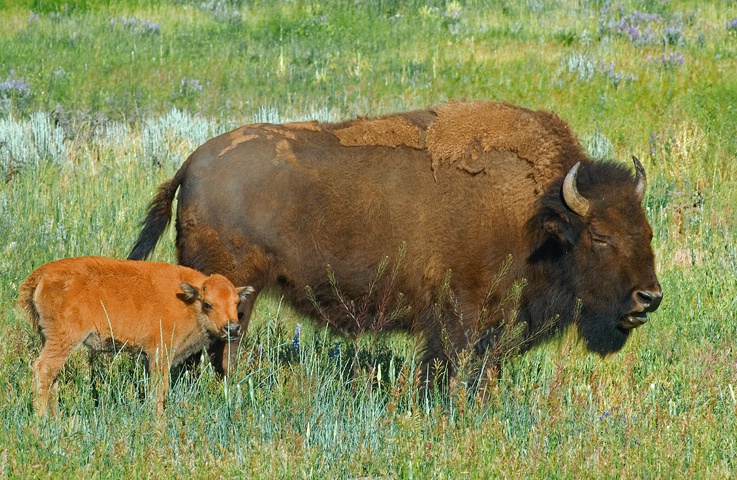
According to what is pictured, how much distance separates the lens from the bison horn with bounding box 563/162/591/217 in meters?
6.08

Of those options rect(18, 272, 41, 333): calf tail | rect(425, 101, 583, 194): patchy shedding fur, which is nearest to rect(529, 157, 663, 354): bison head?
rect(425, 101, 583, 194): patchy shedding fur

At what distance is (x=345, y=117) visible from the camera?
46.6ft

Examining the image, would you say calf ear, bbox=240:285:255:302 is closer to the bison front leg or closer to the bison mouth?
the bison front leg

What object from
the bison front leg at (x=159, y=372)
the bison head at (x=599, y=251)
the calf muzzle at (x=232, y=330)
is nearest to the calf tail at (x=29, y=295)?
the bison front leg at (x=159, y=372)

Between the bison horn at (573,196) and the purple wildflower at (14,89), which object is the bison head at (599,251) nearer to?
the bison horn at (573,196)

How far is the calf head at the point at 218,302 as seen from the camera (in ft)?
18.4

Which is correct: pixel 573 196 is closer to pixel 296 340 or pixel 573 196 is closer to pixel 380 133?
pixel 380 133

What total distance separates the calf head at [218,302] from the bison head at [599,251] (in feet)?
6.62

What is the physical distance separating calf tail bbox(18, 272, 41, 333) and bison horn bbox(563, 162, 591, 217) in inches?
128

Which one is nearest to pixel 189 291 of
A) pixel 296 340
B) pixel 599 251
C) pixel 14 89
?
pixel 296 340

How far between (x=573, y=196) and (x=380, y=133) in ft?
4.42

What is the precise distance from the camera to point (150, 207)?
21.2 ft

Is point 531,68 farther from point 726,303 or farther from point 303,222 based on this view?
point 303,222

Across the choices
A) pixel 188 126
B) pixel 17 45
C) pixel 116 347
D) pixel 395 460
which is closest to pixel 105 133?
pixel 188 126
